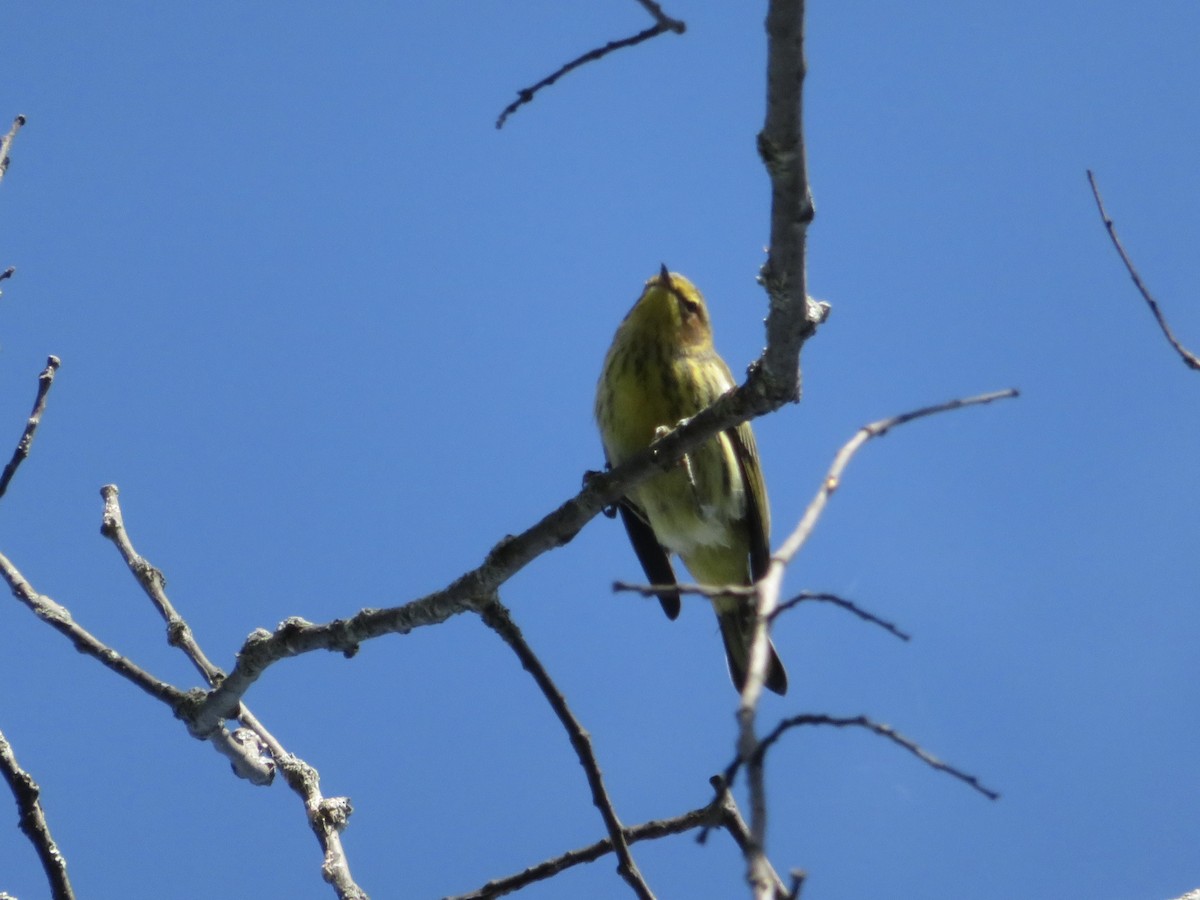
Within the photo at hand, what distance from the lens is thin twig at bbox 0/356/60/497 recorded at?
3.38 m

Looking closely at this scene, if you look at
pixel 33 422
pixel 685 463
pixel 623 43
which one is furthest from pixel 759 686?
pixel 685 463

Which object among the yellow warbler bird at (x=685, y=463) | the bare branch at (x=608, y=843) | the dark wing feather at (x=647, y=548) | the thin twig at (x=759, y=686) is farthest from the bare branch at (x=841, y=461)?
the dark wing feather at (x=647, y=548)

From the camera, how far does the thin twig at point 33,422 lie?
133 inches

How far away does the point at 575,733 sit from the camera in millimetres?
3564

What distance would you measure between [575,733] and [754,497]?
2.81 m

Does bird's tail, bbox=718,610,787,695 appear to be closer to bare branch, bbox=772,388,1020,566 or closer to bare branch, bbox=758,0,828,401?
bare branch, bbox=758,0,828,401

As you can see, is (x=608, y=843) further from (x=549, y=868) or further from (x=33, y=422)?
(x=33, y=422)

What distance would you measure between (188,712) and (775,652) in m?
3.28

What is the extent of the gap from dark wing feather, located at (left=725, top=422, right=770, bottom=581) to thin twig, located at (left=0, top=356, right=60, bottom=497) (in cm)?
334

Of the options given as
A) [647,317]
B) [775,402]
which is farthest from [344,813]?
[647,317]

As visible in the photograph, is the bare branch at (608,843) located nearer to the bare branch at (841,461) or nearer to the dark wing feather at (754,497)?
the bare branch at (841,461)

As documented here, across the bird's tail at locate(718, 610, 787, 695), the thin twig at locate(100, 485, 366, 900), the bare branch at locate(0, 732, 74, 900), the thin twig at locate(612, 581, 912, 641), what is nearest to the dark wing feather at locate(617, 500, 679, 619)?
the bird's tail at locate(718, 610, 787, 695)

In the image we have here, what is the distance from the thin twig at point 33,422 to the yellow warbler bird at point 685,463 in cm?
282

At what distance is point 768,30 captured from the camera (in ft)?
7.63
